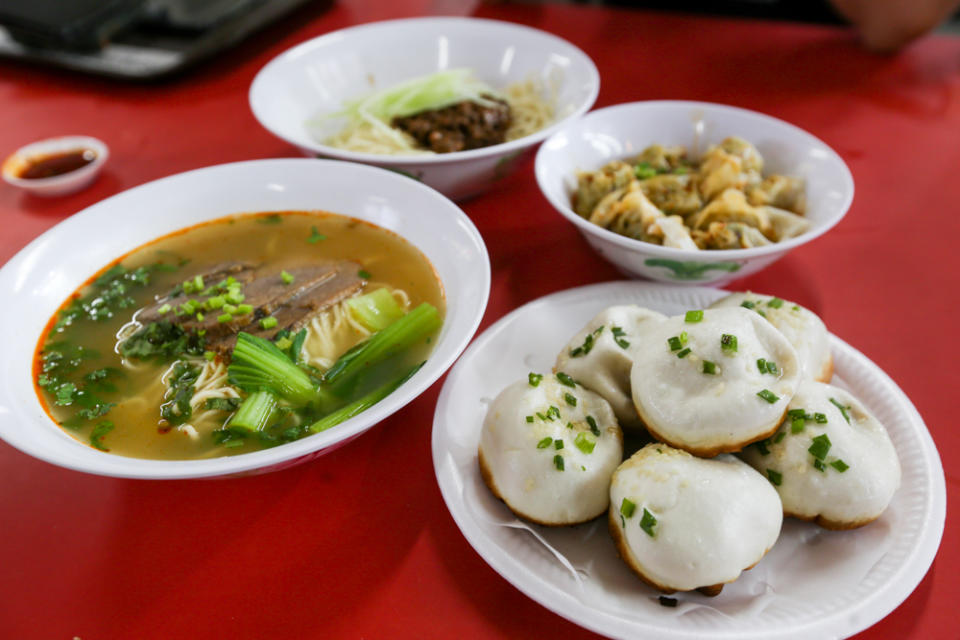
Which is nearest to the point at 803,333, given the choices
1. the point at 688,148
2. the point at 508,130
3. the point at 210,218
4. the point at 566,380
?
the point at 566,380

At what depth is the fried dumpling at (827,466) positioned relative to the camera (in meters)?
1.16

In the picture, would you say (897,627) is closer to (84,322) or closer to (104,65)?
(84,322)

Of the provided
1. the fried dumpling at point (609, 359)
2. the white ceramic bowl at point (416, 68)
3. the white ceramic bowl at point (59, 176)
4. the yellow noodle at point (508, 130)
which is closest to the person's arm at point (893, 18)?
the white ceramic bowl at point (416, 68)

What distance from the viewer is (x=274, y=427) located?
138 cm

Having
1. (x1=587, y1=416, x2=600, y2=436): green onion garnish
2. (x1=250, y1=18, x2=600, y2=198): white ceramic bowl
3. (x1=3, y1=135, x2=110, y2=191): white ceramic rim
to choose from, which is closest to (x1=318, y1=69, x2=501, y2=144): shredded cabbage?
(x1=250, y1=18, x2=600, y2=198): white ceramic bowl

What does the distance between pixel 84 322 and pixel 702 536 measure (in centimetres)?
158

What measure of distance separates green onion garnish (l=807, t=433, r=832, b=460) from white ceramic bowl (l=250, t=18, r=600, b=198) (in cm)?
130

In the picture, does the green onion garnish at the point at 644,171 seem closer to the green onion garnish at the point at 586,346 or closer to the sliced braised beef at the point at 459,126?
the sliced braised beef at the point at 459,126

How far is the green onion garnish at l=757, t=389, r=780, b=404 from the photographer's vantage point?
114 centimetres

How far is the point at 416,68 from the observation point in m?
2.90

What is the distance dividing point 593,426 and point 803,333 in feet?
1.77

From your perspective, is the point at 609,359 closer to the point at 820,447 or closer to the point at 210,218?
the point at 820,447

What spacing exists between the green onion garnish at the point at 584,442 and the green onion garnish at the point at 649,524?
178mm

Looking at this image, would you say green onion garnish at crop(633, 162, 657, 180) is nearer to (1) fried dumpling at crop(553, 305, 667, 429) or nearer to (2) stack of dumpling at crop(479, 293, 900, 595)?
(1) fried dumpling at crop(553, 305, 667, 429)
